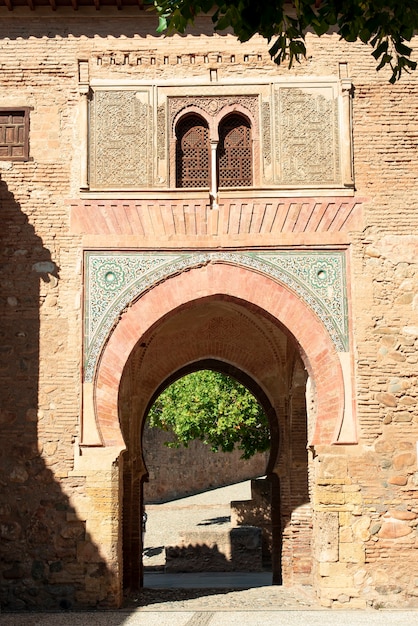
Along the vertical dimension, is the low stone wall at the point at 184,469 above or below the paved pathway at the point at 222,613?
above

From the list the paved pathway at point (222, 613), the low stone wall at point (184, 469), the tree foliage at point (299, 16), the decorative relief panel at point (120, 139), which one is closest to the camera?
the tree foliage at point (299, 16)

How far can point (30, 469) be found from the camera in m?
8.80

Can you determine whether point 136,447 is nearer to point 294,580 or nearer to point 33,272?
point 294,580

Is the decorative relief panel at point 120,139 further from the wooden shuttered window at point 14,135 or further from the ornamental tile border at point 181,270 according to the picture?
the ornamental tile border at point 181,270

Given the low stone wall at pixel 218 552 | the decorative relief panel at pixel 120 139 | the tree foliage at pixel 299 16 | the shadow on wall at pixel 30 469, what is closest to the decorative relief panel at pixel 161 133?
the decorative relief panel at pixel 120 139

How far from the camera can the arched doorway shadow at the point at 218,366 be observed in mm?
11562

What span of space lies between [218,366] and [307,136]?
4490 millimetres

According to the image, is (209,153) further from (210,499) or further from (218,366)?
(210,499)

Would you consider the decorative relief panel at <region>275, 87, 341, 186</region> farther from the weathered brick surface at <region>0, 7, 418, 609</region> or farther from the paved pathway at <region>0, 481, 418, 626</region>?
the paved pathway at <region>0, 481, 418, 626</region>

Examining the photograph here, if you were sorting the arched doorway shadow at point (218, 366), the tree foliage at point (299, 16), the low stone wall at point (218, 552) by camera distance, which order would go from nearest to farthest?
the tree foliage at point (299, 16) < the arched doorway shadow at point (218, 366) < the low stone wall at point (218, 552)

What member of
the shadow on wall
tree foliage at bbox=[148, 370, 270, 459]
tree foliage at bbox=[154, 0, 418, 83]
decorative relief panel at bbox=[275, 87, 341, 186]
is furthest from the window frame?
tree foliage at bbox=[148, 370, 270, 459]

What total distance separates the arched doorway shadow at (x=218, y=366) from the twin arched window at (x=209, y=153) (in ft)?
8.35

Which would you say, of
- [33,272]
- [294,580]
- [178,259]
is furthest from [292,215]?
[294,580]

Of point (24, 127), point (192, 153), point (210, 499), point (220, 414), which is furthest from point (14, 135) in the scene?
point (210, 499)
